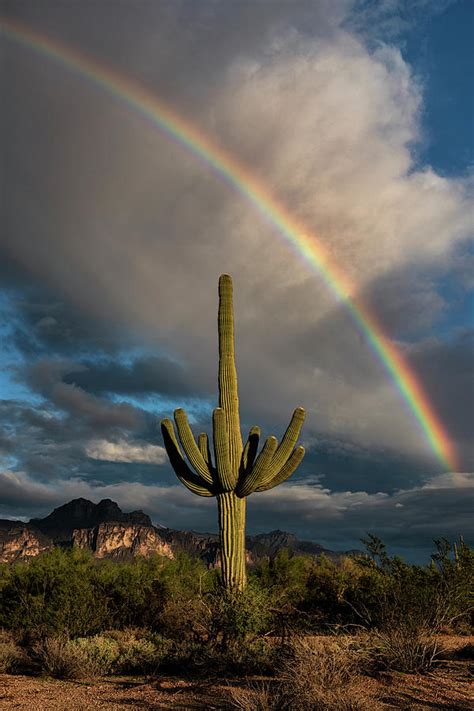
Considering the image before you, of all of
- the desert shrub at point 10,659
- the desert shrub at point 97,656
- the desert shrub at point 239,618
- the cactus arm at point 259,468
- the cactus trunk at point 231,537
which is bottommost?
the desert shrub at point 10,659

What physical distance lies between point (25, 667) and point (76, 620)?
5079 mm

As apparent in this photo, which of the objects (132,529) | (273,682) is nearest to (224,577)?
(273,682)

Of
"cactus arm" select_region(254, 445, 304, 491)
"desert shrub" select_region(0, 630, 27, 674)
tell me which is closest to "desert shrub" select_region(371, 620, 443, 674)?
"cactus arm" select_region(254, 445, 304, 491)

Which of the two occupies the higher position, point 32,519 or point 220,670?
point 32,519

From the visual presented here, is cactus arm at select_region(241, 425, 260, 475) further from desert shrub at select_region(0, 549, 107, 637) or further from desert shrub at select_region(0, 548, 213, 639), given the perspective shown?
desert shrub at select_region(0, 549, 107, 637)

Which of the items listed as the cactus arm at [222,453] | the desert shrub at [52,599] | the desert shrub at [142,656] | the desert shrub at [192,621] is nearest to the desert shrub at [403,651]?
the desert shrub at [192,621]

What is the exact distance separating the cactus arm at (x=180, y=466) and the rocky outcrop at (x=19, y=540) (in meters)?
62.8

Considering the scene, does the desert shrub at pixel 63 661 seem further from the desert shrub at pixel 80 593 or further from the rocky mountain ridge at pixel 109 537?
the rocky mountain ridge at pixel 109 537

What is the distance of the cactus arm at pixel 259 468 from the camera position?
56.1 ft

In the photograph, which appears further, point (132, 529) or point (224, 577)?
point (132, 529)

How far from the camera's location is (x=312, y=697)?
764 cm

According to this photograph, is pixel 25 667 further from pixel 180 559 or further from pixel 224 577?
pixel 180 559

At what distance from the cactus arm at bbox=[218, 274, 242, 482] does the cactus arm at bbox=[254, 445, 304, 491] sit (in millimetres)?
1072

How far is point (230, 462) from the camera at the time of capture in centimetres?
1755
